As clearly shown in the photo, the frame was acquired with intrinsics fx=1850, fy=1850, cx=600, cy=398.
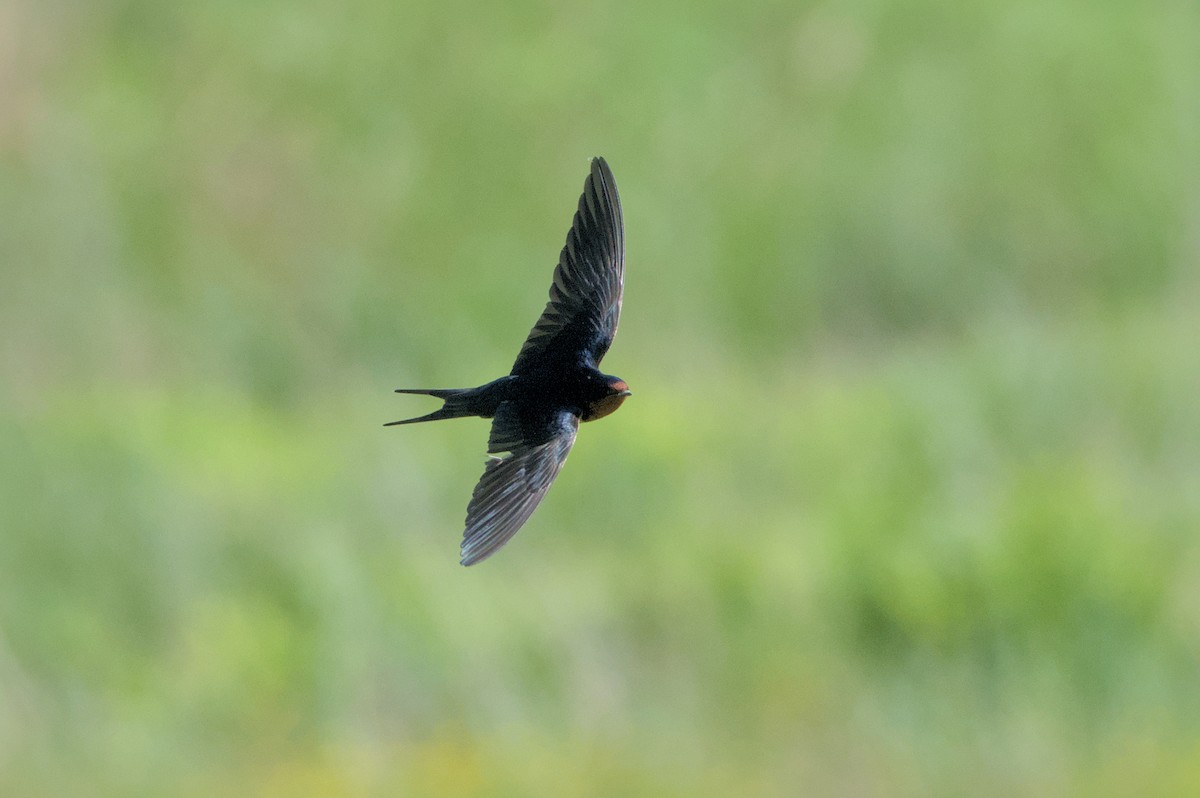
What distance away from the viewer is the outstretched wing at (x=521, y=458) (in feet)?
7.08

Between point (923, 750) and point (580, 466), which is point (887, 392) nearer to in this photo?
point (580, 466)

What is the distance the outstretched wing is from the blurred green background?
6694 millimetres

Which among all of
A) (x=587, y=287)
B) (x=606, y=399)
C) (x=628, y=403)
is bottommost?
(x=606, y=399)

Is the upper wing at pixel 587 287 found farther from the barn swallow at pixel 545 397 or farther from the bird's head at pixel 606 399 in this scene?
the bird's head at pixel 606 399

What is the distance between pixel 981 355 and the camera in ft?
40.1

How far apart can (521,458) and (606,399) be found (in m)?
0.14

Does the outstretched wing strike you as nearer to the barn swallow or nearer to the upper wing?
the barn swallow

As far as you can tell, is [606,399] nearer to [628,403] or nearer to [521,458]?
[521,458]

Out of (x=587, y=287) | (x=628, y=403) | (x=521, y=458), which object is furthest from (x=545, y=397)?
(x=628, y=403)

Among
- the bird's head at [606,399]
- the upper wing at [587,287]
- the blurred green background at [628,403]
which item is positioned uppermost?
the blurred green background at [628,403]

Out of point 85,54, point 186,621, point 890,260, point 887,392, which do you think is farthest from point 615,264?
point 85,54

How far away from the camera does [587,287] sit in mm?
2475

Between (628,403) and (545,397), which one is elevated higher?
(628,403)

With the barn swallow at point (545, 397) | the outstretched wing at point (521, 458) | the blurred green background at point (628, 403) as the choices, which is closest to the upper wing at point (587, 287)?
the barn swallow at point (545, 397)
